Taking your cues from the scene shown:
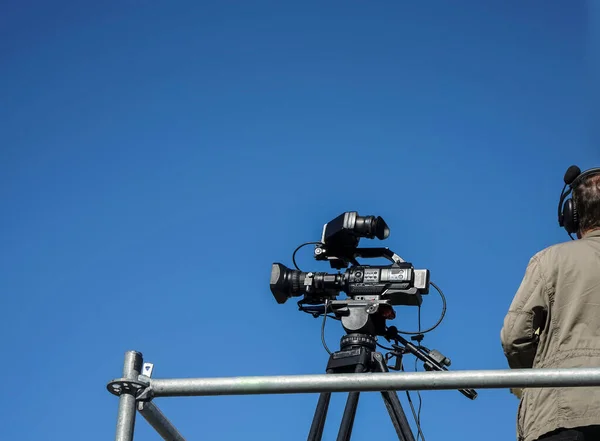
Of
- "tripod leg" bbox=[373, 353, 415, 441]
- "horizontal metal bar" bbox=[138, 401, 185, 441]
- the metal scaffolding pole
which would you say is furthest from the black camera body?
the metal scaffolding pole

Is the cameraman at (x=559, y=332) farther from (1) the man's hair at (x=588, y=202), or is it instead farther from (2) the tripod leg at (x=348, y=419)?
(2) the tripod leg at (x=348, y=419)

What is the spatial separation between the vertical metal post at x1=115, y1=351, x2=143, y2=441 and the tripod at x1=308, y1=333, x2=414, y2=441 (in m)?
1.98

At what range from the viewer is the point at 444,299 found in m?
5.03

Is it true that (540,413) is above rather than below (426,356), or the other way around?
below

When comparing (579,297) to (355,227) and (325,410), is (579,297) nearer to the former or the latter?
(325,410)

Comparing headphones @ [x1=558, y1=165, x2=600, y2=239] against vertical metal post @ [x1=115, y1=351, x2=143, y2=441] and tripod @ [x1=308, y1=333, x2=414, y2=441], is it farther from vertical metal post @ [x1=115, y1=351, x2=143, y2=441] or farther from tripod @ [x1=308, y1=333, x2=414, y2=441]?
vertical metal post @ [x1=115, y1=351, x2=143, y2=441]

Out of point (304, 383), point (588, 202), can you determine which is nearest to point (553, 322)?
point (588, 202)

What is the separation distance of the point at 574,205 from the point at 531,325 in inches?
24.5

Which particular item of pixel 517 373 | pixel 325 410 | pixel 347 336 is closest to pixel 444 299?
pixel 347 336

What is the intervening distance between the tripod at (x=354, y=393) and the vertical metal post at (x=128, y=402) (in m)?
1.98

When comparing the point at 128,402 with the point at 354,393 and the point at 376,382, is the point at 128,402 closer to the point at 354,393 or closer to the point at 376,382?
the point at 376,382

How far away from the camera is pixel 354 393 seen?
14.2 feet

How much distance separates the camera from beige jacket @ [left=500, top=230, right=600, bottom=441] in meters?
3.06

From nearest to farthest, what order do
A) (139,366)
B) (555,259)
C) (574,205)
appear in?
(139,366), (555,259), (574,205)
